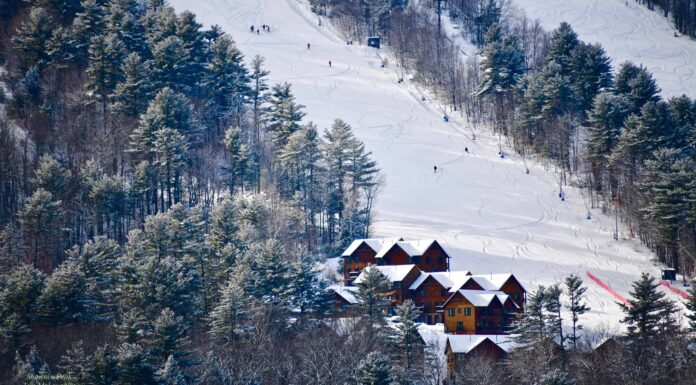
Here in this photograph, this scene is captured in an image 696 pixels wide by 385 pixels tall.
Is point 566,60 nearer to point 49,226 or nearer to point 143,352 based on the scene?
point 49,226

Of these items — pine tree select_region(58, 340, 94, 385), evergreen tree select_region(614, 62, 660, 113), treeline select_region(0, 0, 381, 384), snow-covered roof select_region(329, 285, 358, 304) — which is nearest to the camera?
pine tree select_region(58, 340, 94, 385)

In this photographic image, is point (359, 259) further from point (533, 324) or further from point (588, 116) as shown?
point (588, 116)

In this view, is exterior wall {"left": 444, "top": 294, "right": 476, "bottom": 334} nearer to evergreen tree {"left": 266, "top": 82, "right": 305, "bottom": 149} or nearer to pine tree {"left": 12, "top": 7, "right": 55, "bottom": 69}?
evergreen tree {"left": 266, "top": 82, "right": 305, "bottom": 149}

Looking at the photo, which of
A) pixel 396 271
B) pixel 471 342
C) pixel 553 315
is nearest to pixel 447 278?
pixel 396 271

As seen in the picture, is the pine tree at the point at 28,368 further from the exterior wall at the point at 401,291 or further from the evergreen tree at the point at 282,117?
the evergreen tree at the point at 282,117

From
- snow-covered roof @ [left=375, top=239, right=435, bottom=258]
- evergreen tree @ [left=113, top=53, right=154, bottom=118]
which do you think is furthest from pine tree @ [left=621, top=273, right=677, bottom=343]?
evergreen tree @ [left=113, top=53, right=154, bottom=118]
